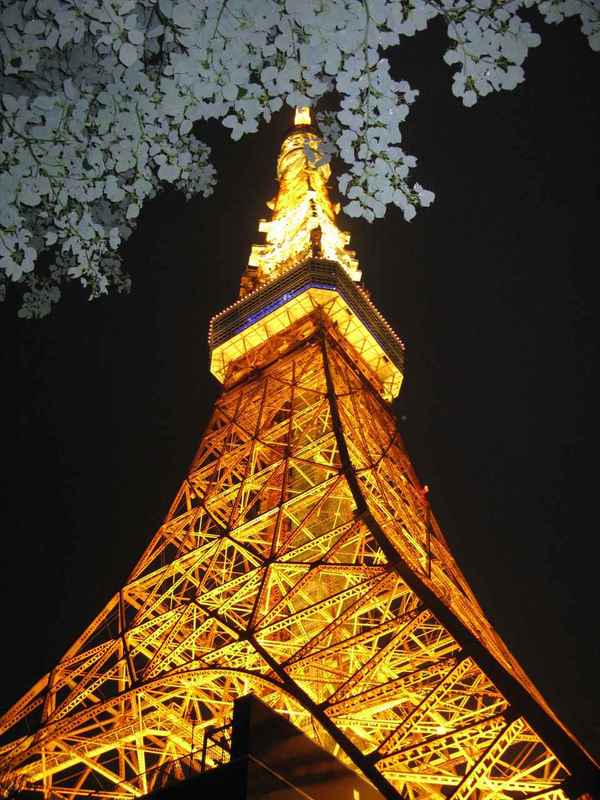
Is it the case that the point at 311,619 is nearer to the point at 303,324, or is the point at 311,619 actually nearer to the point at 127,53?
the point at 303,324

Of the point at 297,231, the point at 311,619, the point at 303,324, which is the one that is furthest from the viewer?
the point at 297,231

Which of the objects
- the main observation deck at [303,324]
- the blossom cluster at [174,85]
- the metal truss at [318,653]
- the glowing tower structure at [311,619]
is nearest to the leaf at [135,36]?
the blossom cluster at [174,85]

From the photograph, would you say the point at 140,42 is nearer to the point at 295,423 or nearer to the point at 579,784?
the point at 579,784

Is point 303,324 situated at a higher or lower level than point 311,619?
higher

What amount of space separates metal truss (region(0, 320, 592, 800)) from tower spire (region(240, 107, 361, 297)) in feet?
14.8

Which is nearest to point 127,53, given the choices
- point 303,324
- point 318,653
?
point 318,653

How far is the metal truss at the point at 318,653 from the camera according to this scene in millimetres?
7742

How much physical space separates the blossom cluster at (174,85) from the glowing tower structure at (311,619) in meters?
2.11

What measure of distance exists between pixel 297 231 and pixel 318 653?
1497 cm

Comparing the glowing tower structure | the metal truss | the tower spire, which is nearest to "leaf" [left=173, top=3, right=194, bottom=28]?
the glowing tower structure

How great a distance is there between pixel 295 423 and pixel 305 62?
39.6 ft

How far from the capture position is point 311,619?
13.2 metres

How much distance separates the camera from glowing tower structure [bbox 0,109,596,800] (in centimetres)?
789

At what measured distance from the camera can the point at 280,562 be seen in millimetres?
10953
